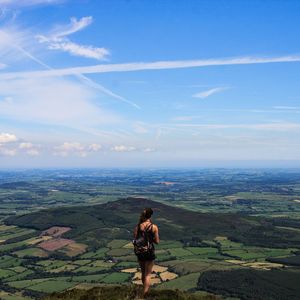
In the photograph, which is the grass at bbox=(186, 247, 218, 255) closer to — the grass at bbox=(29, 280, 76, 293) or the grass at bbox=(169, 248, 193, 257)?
the grass at bbox=(169, 248, 193, 257)

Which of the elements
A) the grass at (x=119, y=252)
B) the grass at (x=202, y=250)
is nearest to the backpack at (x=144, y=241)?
the grass at (x=119, y=252)

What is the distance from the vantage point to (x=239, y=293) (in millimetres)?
93688

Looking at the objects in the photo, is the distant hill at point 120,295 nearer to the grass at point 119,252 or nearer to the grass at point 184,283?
the grass at point 184,283

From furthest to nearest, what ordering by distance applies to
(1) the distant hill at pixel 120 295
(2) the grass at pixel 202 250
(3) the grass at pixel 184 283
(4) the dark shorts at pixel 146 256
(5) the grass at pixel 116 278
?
(2) the grass at pixel 202 250, (5) the grass at pixel 116 278, (3) the grass at pixel 184 283, (1) the distant hill at pixel 120 295, (4) the dark shorts at pixel 146 256

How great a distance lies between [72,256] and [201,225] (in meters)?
71.5

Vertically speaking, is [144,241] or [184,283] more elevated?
[144,241]

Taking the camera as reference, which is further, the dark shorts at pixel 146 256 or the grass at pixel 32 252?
the grass at pixel 32 252

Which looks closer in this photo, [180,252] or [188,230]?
[180,252]

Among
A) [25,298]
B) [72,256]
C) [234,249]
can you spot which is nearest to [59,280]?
[25,298]

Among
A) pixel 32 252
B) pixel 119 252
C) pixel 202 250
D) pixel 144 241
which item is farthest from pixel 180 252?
pixel 144 241

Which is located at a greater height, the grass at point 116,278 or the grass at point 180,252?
the grass at point 116,278

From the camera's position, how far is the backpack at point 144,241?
2305 cm

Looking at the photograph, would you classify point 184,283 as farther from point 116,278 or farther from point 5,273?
point 5,273

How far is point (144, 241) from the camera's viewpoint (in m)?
23.2
